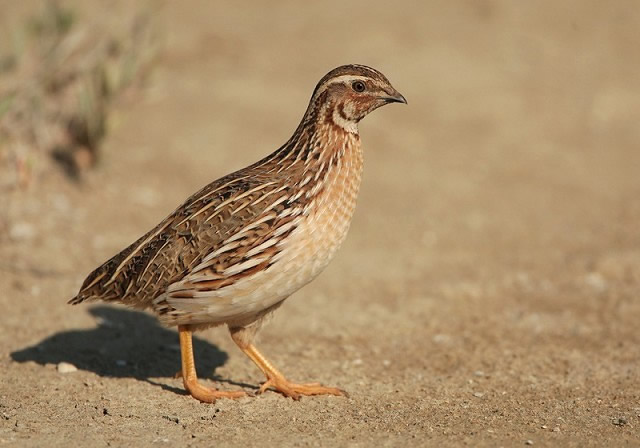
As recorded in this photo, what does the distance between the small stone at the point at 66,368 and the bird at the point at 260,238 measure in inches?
29.3

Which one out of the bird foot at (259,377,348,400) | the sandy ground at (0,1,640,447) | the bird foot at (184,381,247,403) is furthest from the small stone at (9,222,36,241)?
the bird foot at (259,377,348,400)

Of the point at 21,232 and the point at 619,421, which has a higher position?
the point at 21,232

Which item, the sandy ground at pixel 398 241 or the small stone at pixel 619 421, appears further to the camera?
the sandy ground at pixel 398 241

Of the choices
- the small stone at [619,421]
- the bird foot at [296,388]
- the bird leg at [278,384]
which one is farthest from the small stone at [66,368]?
the small stone at [619,421]

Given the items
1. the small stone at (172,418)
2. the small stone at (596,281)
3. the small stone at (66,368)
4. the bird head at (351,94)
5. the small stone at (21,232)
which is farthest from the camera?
the small stone at (21,232)

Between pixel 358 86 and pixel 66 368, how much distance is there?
124 inches

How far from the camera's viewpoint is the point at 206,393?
6.68 meters

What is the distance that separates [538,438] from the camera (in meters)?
5.78

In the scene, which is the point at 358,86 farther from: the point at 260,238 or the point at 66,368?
the point at 66,368

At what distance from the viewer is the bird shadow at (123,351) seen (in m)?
7.58

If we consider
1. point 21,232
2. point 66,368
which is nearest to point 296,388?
point 66,368

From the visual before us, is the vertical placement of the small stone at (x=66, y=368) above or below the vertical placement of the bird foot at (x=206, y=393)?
above

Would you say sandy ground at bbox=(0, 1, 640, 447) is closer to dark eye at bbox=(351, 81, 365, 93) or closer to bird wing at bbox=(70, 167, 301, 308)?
bird wing at bbox=(70, 167, 301, 308)

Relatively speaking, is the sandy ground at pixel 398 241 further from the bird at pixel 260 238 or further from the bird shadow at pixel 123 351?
the bird at pixel 260 238
